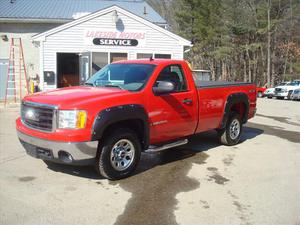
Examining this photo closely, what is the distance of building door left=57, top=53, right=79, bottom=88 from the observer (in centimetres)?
1886

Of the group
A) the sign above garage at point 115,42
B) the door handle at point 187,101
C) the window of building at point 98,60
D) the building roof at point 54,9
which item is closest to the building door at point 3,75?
the building roof at point 54,9

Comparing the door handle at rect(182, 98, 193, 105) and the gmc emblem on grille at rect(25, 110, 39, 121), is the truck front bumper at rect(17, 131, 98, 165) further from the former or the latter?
the door handle at rect(182, 98, 193, 105)

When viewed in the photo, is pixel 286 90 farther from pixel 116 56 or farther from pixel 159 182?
pixel 159 182

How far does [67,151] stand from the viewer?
5.39 metres

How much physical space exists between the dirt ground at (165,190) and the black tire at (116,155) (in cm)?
15

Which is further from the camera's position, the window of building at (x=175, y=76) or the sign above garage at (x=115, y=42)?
the sign above garage at (x=115, y=42)

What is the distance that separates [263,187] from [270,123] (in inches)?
302

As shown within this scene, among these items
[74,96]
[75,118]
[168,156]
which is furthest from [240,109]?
[75,118]

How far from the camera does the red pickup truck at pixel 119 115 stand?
5.45m

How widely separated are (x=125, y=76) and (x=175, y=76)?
0.98m

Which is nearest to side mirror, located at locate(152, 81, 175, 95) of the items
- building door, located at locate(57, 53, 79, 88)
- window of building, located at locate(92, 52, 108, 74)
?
window of building, located at locate(92, 52, 108, 74)

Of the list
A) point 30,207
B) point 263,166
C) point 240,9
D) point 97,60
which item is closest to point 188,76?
point 263,166

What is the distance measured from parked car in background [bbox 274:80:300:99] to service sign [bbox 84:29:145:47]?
16401 millimetres

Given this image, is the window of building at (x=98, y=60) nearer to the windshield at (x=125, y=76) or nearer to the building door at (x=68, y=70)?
the building door at (x=68, y=70)
